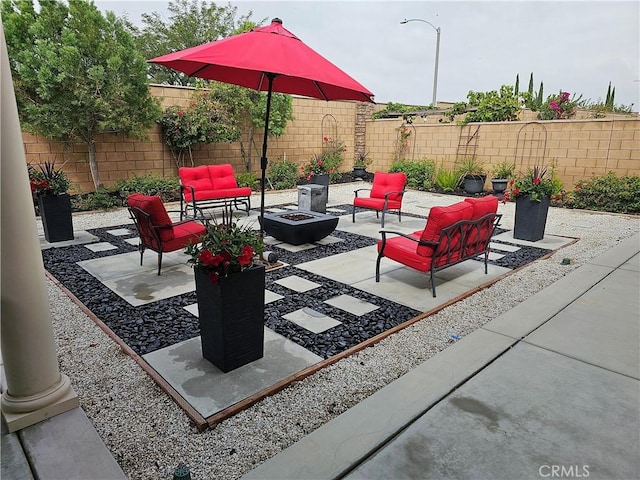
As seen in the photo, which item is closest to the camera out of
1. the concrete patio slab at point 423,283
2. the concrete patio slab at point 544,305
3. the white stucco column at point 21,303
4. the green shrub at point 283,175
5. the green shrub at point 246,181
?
the white stucco column at point 21,303

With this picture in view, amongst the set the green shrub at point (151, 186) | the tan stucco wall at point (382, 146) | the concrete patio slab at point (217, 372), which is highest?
the tan stucco wall at point (382, 146)

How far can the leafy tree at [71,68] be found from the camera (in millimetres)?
7215

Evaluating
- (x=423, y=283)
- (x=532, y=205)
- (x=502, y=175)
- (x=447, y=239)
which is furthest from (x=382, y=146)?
(x=447, y=239)

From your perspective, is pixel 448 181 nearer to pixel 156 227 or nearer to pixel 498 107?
pixel 498 107

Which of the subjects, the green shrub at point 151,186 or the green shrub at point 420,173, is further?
the green shrub at point 420,173

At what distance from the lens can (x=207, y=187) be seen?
7848 mm

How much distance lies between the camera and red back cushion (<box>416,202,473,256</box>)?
12.6 ft

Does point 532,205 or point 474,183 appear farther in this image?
point 474,183

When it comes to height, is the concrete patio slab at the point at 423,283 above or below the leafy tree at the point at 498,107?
below

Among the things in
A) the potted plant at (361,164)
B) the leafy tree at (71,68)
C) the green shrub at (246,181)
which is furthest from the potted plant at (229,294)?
the potted plant at (361,164)

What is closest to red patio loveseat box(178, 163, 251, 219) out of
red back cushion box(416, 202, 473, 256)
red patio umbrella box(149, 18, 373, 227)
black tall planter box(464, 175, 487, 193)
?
red patio umbrella box(149, 18, 373, 227)

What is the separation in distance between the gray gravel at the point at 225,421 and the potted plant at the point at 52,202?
1963 mm

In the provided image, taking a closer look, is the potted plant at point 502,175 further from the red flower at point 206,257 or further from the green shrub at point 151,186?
the red flower at point 206,257

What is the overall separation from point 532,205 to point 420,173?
247 inches
